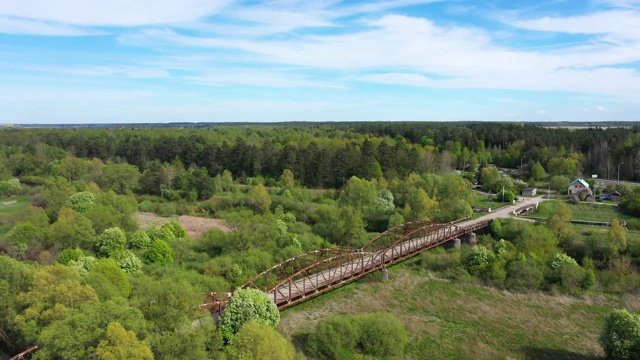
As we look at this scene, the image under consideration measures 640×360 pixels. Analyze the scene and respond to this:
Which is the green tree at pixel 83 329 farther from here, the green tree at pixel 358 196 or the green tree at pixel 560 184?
the green tree at pixel 560 184

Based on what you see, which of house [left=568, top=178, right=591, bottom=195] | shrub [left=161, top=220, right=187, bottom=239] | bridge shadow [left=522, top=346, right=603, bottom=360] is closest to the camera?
bridge shadow [left=522, top=346, right=603, bottom=360]

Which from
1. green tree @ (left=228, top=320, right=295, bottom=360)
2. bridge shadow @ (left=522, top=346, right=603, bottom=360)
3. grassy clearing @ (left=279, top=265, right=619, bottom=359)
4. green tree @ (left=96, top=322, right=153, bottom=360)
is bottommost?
bridge shadow @ (left=522, top=346, right=603, bottom=360)

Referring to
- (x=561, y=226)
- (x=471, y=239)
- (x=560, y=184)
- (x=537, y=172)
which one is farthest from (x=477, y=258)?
(x=537, y=172)

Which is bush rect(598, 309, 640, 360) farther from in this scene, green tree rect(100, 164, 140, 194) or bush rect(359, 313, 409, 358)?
green tree rect(100, 164, 140, 194)

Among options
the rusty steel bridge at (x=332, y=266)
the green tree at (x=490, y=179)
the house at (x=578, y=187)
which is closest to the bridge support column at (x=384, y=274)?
the rusty steel bridge at (x=332, y=266)

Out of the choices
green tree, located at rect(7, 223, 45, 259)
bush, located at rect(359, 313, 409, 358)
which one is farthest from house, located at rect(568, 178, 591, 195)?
green tree, located at rect(7, 223, 45, 259)

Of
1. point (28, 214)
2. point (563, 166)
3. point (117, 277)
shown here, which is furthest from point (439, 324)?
→ point (563, 166)

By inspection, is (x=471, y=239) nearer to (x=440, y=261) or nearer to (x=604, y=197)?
(x=440, y=261)
